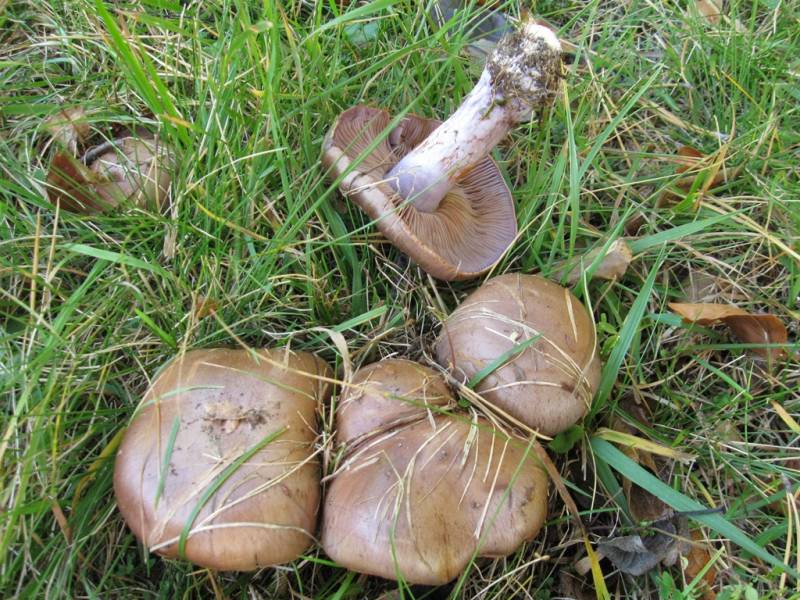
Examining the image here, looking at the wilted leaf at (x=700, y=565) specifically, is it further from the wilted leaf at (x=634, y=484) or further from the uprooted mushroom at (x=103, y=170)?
the uprooted mushroom at (x=103, y=170)

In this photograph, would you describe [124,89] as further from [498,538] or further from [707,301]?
[707,301]

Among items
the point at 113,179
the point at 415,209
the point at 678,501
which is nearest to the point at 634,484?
the point at 678,501

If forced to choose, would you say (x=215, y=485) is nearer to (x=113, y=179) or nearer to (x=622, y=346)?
(x=113, y=179)

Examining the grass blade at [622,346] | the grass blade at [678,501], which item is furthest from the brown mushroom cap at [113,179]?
the grass blade at [678,501]

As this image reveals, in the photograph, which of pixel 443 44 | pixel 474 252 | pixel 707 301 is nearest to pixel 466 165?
pixel 474 252

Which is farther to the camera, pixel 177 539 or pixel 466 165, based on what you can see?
pixel 466 165
